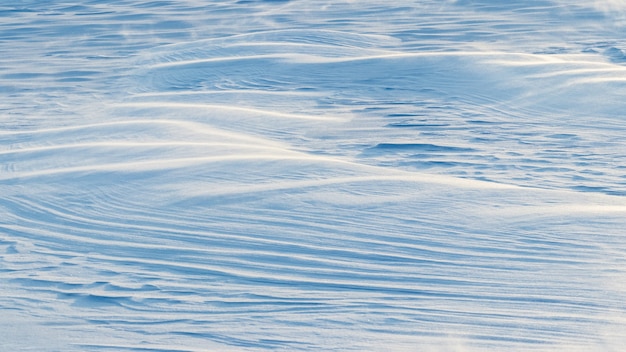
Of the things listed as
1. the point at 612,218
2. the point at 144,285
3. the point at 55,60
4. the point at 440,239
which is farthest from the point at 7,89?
the point at 612,218

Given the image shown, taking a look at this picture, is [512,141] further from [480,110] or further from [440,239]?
[440,239]

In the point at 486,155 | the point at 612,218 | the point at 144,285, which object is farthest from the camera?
the point at 486,155

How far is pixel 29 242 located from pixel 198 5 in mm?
2086

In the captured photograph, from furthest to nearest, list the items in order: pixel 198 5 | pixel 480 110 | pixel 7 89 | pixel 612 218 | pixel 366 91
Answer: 1. pixel 198 5
2. pixel 7 89
3. pixel 366 91
4. pixel 480 110
5. pixel 612 218

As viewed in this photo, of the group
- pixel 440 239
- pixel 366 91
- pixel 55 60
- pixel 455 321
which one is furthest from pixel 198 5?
pixel 455 321

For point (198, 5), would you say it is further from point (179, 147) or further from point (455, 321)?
point (455, 321)

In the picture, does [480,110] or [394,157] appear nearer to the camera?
[394,157]

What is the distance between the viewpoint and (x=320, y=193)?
1.44m

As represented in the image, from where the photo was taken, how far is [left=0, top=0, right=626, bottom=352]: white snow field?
1094 millimetres

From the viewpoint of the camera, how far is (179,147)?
1.70 metres

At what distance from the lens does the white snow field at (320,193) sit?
1094 mm

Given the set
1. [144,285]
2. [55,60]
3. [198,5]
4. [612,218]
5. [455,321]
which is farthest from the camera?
[198,5]

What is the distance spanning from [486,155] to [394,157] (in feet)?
0.56

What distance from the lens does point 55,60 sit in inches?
102
